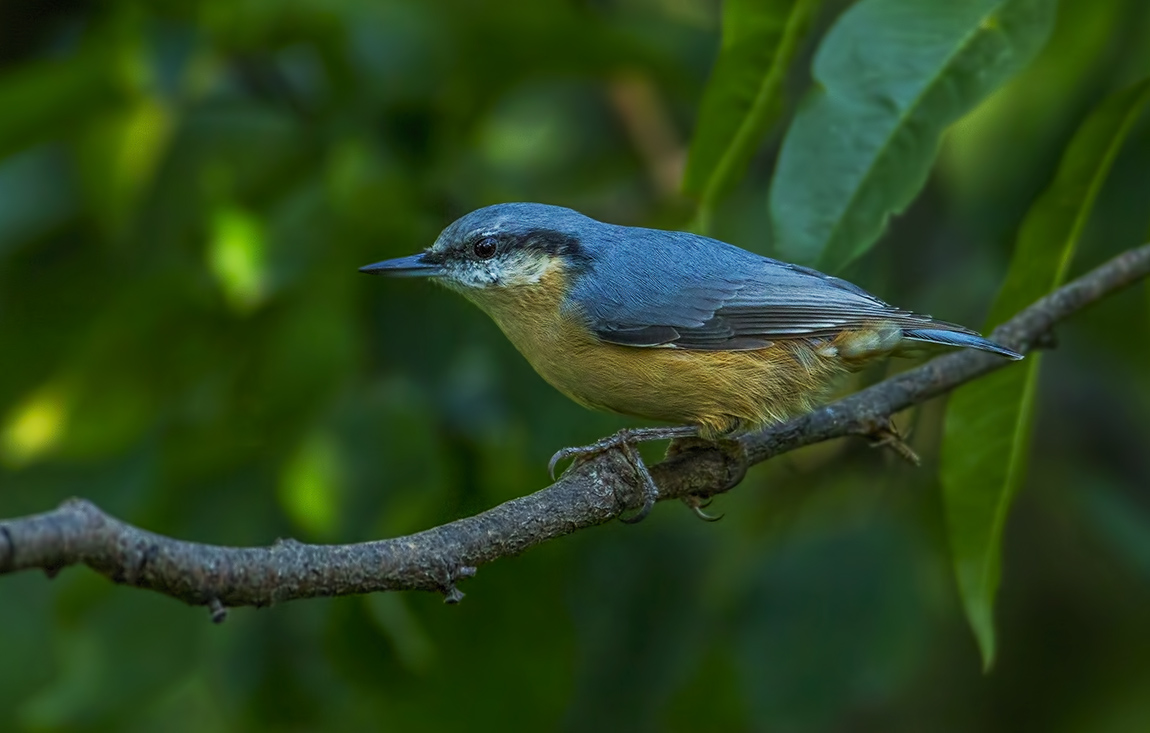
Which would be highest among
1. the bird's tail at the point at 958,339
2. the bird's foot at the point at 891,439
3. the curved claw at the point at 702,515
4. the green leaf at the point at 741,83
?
the green leaf at the point at 741,83

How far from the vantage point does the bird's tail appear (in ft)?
9.28

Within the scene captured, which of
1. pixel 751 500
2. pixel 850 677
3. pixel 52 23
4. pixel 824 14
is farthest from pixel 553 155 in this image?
pixel 850 677

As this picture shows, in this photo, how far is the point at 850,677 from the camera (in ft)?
11.9

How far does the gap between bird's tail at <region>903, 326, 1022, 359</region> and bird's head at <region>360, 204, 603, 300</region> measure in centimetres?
95

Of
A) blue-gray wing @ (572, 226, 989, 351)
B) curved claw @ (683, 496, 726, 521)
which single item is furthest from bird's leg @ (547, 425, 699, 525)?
blue-gray wing @ (572, 226, 989, 351)

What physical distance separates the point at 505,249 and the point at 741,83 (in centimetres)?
99

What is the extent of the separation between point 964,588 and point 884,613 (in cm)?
99

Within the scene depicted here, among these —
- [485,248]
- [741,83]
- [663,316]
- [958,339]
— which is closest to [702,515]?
[663,316]

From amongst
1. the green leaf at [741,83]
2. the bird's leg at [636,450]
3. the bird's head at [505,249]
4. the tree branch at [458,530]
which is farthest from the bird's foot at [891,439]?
the bird's head at [505,249]

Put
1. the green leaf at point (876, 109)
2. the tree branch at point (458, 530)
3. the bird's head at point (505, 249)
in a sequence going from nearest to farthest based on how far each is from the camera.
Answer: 1. the tree branch at point (458, 530)
2. the green leaf at point (876, 109)
3. the bird's head at point (505, 249)

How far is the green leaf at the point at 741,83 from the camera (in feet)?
9.17

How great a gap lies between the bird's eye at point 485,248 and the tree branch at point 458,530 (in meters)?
0.79

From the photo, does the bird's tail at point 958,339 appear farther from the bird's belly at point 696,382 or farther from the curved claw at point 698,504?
the curved claw at point 698,504

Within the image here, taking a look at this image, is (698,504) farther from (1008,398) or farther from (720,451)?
(1008,398)
